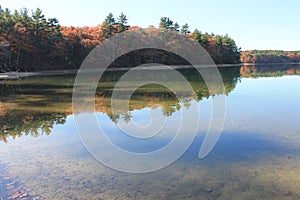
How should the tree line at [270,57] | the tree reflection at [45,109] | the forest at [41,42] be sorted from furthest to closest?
1. the tree line at [270,57]
2. the forest at [41,42]
3. the tree reflection at [45,109]

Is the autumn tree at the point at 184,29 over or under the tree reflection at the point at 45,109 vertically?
over

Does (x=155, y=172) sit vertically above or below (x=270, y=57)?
below

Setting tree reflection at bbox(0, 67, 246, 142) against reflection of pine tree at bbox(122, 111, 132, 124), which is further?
reflection of pine tree at bbox(122, 111, 132, 124)

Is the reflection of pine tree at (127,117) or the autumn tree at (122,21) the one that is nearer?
the reflection of pine tree at (127,117)

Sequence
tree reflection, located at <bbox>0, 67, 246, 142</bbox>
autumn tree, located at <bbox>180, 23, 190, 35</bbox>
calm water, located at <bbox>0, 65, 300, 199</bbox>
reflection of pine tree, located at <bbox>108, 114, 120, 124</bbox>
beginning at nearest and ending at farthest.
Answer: calm water, located at <bbox>0, 65, 300, 199</bbox>, tree reflection, located at <bbox>0, 67, 246, 142</bbox>, reflection of pine tree, located at <bbox>108, 114, 120, 124</bbox>, autumn tree, located at <bbox>180, 23, 190, 35</bbox>

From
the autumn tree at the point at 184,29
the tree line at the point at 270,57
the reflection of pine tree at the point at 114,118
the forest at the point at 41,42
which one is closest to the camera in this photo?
the reflection of pine tree at the point at 114,118

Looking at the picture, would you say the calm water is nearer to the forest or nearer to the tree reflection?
the tree reflection

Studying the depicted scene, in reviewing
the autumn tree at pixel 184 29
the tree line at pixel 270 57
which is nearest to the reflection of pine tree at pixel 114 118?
the autumn tree at pixel 184 29

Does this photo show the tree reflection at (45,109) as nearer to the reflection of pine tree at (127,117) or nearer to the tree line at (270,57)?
the reflection of pine tree at (127,117)

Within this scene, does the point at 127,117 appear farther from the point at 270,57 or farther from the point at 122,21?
the point at 270,57

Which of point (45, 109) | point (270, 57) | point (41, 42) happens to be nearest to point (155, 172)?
point (45, 109)

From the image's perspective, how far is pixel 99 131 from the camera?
9742 millimetres

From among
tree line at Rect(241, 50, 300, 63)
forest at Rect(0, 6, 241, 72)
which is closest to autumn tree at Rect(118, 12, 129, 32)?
forest at Rect(0, 6, 241, 72)

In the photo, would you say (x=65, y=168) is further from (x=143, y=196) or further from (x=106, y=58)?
(x=106, y=58)
